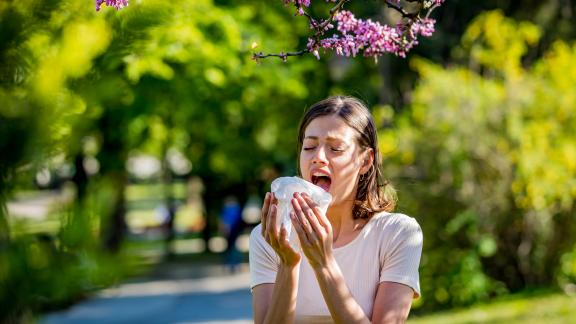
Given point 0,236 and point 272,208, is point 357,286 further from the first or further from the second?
point 0,236

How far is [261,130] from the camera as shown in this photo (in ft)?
79.0

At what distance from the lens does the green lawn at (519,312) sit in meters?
10.2

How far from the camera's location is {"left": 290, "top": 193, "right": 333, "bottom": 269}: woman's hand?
2375mm

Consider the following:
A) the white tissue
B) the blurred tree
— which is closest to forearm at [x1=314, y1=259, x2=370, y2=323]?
the white tissue

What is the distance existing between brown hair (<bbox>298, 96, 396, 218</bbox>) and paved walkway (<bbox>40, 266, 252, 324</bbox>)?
10.2 m

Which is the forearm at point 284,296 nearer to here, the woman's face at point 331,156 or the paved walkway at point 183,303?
the woman's face at point 331,156

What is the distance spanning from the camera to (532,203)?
11.9 metres

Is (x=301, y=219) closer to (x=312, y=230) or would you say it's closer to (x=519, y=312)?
(x=312, y=230)

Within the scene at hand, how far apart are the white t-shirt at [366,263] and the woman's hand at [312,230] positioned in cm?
24

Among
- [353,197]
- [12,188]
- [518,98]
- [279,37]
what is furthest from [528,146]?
[12,188]

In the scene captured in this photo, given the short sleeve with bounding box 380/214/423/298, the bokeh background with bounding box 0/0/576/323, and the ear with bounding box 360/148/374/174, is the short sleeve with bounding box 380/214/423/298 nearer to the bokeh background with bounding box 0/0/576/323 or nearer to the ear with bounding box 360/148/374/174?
the ear with bounding box 360/148/374/174

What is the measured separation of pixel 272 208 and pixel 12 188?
4.70ft

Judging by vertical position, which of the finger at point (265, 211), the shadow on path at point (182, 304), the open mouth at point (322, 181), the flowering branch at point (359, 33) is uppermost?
the flowering branch at point (359, 33)

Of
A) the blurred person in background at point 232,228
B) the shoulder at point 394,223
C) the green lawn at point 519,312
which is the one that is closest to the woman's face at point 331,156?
the shoulder at point 394,223
